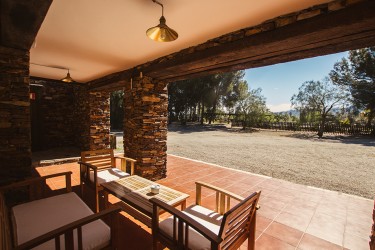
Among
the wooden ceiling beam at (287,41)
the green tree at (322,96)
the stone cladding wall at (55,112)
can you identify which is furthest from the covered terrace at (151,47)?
the green tree at (322,96)

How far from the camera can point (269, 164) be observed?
628 cm

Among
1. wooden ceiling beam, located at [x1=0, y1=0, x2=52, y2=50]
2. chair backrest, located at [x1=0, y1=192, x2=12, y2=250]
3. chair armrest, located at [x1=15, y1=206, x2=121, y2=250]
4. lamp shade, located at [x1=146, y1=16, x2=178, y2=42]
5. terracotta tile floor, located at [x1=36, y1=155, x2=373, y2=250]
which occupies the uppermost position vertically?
wooden ceiling beam, located at [x1=0, y1=0, x2=52, y2=50]

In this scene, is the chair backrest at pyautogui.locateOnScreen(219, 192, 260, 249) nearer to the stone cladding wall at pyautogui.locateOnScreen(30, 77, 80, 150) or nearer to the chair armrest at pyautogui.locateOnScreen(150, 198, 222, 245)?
the chair armrest at pyautogui.locateOnScreen(150, 198, 222, 245)

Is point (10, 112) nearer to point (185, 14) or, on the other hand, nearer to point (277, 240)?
point (185, 14)

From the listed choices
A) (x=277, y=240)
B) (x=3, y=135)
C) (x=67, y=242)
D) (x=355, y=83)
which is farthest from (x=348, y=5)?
(x=355, y=83)

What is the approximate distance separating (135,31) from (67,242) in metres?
2.56

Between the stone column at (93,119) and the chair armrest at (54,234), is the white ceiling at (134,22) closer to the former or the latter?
the chair armrest at (54,234)

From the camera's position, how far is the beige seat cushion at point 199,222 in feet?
5.57

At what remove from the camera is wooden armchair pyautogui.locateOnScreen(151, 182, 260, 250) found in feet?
5.03

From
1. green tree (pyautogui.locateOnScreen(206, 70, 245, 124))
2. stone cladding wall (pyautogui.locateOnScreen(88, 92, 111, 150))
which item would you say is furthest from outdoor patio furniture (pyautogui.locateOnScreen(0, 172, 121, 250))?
green tree (pyautogui.locateOnScreen(206, 70, 245, 124))

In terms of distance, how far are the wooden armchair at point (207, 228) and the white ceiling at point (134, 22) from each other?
1.95 metres

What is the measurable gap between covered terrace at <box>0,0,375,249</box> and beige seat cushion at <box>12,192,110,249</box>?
1.33 metres

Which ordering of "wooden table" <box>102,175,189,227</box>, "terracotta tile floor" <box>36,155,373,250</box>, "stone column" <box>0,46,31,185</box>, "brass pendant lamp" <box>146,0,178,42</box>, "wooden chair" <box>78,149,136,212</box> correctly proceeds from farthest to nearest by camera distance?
"wooden chair" <box>78,149,136,212</box>
"stone column" <box>0,46,31,185</box>
"terracotta tile floor" <box>36,155,373,250</box>
"wooden table" <box>102,175,189,227</box>
"brass pendant lamp" <box>146,0,178,42</box>

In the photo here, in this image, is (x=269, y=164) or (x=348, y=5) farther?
(x=269, y=164)
